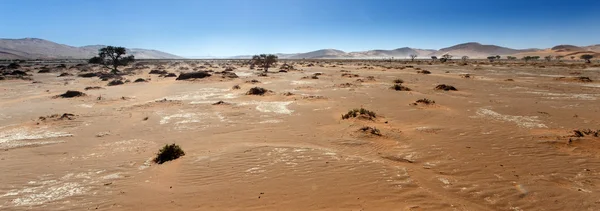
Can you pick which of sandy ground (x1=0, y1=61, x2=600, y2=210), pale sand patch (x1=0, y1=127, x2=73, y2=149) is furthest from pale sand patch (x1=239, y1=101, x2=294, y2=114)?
pale sand patch (x1=0, y1=127, x2=73, y2=149)

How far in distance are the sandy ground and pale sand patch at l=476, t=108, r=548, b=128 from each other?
8cm

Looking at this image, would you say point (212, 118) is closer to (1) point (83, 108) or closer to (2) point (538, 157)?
(1) point (83, 108)

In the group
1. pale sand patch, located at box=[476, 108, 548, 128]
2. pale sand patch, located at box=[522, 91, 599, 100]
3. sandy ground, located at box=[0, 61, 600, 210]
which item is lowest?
sandy ground, located at box=[0, 61, 600, 210]

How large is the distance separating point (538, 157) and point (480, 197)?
3.31m

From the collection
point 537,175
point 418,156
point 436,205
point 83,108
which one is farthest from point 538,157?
point 83,108

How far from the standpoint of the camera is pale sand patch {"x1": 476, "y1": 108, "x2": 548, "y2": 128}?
10906 millimetres

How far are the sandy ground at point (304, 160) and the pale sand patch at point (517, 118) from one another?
0.08 metres

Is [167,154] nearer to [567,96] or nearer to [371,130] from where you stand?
[371,130]

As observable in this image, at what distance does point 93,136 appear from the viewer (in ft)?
33.5

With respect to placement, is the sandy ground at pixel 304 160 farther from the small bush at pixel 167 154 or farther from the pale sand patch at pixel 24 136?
the small bush at pixel 167 154

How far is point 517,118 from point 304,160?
9.41 meters

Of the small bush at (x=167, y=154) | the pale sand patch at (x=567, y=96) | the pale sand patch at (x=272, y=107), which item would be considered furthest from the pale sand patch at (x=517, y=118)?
the small bush at (x=167, y=154)

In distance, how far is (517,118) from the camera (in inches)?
473

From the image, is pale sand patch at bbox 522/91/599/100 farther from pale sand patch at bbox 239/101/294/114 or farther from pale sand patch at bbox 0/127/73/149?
pale sand patch at bbox 0/127/73/149
